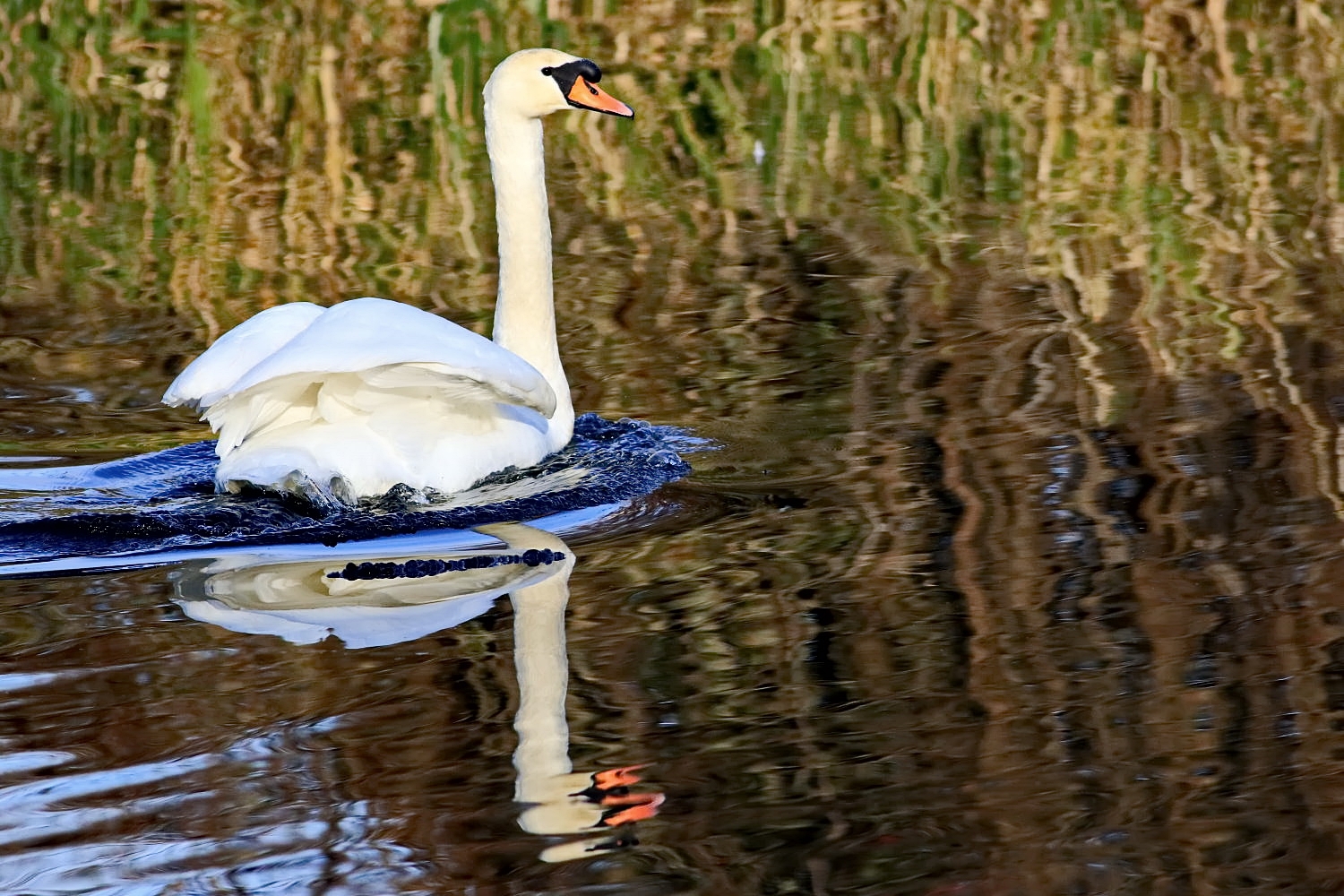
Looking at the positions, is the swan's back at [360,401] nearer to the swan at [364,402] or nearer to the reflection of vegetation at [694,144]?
the swan at [364,402]

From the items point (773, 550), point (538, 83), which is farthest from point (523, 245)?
point (773, 550)

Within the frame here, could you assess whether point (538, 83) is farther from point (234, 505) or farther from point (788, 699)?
point (788, 699)

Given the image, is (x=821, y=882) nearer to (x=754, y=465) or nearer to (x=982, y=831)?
(x=982, y=831)

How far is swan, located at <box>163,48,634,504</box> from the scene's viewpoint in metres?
5.45

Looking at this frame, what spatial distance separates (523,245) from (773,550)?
6.84 ft

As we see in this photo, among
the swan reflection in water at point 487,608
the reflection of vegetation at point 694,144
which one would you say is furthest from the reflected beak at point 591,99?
the swan reflection in water at point 487,608

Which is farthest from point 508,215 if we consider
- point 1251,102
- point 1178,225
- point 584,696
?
point 1251,102

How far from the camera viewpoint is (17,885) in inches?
137

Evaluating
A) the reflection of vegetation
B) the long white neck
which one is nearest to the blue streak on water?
the long white neck

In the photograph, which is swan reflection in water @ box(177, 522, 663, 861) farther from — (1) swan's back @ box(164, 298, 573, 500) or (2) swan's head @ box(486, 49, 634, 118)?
(2) swan's head @ box(486, 49, 634, 118)

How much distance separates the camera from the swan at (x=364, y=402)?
17.9 feet

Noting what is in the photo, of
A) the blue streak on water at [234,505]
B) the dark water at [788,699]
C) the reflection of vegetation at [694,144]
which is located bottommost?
the dark water at [788,699]

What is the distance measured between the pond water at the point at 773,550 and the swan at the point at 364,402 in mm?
328

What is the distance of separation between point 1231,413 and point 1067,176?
4.43 metres
